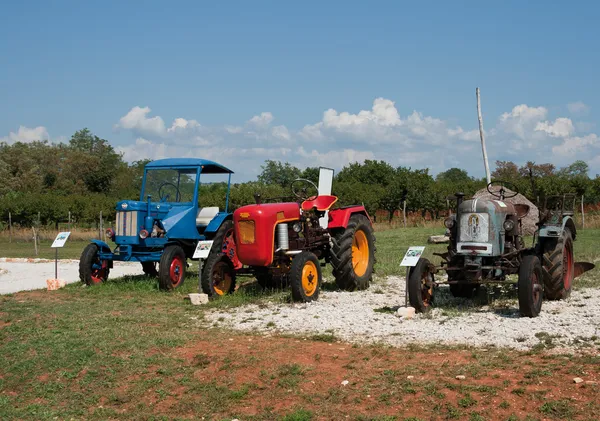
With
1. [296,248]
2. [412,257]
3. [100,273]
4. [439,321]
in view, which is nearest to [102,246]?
[100,273]

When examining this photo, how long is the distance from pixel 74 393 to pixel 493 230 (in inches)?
220

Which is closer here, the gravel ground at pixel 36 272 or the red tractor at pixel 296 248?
the red tractor at pixel 296 248

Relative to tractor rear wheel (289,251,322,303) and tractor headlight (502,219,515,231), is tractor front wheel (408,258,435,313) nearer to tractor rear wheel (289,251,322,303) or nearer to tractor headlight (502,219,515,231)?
tractor headlight (502,219,515,231)

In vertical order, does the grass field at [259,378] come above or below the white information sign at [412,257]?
below

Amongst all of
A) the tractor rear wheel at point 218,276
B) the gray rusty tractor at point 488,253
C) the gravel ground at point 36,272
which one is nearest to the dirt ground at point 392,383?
the gray rusty tractor at point 488,253

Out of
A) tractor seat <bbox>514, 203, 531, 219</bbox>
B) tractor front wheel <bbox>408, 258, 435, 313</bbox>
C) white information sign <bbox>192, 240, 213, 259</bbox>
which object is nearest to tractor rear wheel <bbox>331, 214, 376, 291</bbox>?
white information sign <bbox>192, 240, 213, 259</bbox>

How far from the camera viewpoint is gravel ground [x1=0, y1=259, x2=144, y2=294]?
13887mm

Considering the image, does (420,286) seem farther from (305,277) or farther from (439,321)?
(305,277)

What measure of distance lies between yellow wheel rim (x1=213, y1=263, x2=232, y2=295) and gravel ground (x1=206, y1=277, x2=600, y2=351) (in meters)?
1.08

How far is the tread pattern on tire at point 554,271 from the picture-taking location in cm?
A: 918

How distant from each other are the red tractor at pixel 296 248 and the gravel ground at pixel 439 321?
22.3 inches

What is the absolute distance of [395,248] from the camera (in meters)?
20.2

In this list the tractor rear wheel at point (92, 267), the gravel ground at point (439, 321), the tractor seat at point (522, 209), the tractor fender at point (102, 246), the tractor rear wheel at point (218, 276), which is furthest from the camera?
the tractor fender at point (102, 246)

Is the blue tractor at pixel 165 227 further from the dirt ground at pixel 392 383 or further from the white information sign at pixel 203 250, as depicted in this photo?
the dirt ground at pixel 392 383
